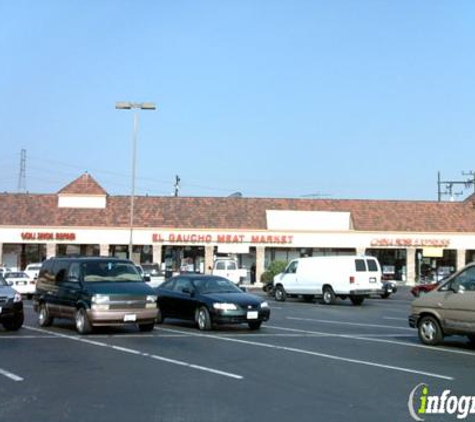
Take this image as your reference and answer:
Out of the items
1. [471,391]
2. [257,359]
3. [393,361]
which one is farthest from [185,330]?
[471,391]

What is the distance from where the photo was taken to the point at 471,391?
944 cm

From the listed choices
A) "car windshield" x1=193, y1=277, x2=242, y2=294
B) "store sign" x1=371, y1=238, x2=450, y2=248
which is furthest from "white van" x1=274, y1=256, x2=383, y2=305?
"store sign" x1=371, y1=238, x2=450, y2=248

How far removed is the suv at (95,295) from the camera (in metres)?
16.3

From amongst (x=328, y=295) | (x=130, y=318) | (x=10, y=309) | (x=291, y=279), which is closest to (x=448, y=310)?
(x=130, y=318)

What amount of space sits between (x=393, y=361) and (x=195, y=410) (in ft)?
16.8

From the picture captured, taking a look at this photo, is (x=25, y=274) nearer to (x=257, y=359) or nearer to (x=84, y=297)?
(x=84, y=297)

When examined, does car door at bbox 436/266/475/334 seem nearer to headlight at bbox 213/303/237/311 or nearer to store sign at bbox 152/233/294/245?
headlight at bbox 213/303/237/311

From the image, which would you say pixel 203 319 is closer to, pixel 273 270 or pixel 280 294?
pixel 280 294

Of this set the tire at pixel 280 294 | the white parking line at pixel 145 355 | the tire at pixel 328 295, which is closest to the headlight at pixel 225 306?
the white parking line at pixel 145 355

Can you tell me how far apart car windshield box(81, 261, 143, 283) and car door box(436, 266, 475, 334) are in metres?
7.45

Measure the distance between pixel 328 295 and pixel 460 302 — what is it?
57.0ft

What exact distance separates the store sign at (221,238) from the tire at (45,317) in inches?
1195

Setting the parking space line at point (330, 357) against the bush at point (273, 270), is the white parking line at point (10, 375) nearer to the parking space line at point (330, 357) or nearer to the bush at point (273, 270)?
the parking space line at point (330, 357)

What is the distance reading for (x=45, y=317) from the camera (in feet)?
60.8
